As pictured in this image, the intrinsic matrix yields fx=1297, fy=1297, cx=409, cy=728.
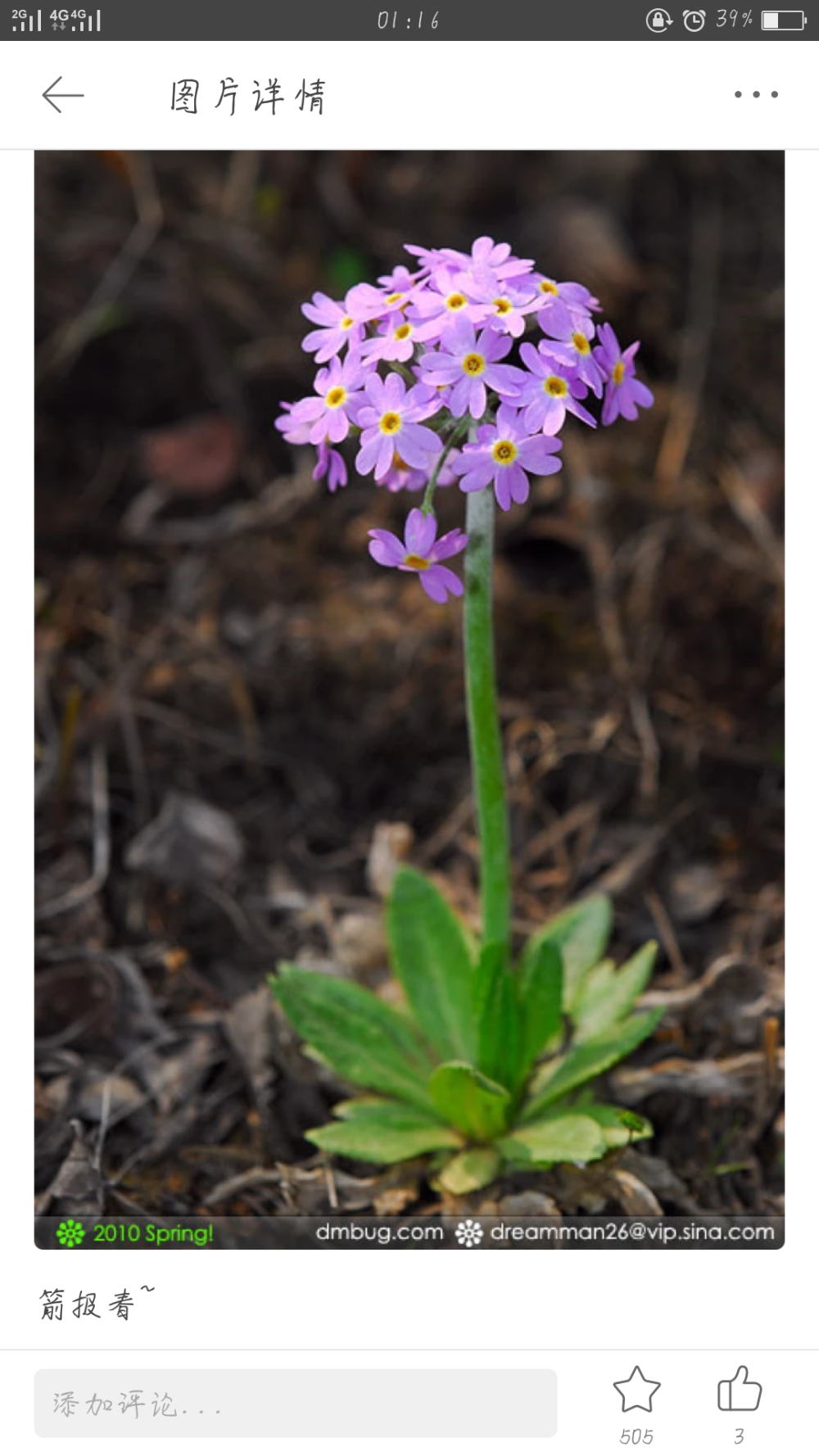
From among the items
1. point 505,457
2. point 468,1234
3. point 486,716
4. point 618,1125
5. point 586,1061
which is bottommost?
point 468,1234

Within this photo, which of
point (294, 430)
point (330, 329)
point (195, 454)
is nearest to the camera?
point (330, 329)

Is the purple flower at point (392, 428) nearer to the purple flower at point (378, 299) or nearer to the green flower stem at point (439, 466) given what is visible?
the green flower stem at point (439, 466)

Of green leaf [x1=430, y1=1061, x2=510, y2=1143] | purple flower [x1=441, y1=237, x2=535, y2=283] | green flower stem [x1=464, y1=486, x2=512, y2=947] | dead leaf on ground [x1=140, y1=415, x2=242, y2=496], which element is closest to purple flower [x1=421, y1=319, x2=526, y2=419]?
purple flower [x1=441, y1=237, x2=535, y2=283]

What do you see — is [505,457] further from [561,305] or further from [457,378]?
[561,305]

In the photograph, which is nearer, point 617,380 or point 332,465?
point 617,380
